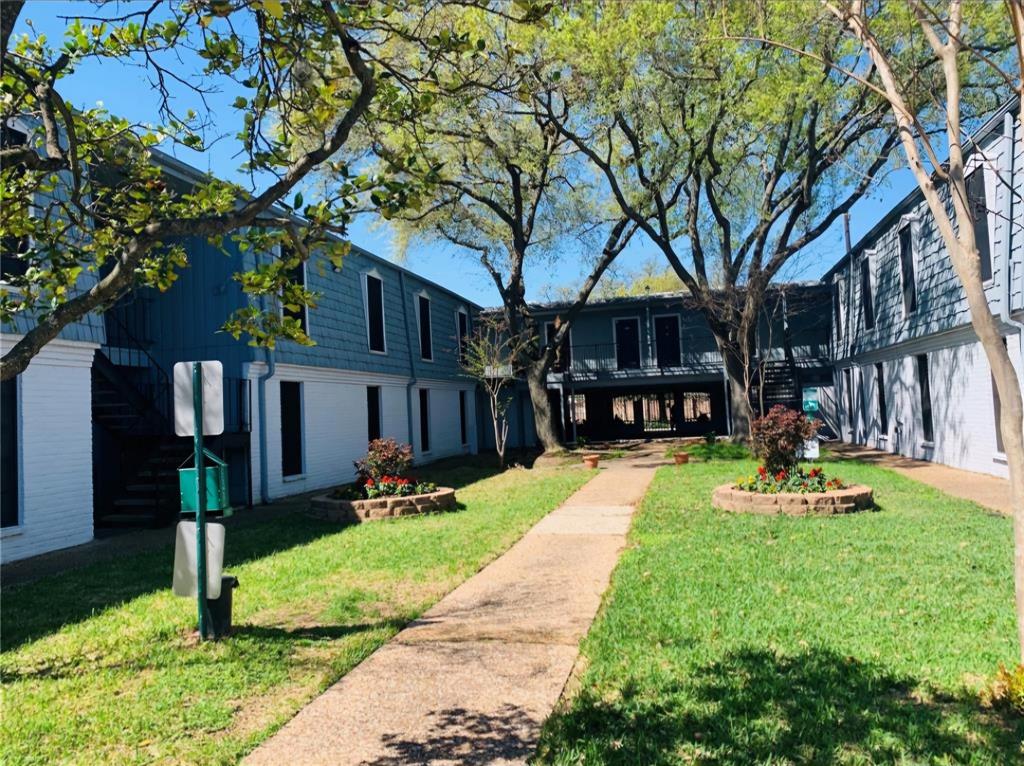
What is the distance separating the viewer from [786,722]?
11.3 feet

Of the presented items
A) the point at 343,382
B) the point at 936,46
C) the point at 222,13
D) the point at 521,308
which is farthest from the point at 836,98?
the point at 222,13

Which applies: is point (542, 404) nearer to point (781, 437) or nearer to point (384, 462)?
point (384, 462)

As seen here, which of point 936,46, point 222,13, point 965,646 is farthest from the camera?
point 965,646

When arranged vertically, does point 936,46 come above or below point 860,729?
above

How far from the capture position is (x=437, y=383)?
21.7 metres

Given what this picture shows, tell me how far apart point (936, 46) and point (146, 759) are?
17.0ft

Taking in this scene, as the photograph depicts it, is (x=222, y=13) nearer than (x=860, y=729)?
No

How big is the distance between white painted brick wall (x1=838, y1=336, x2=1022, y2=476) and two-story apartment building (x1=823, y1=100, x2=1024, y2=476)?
2 centimetres

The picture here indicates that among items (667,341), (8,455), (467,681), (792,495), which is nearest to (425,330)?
(667,341)

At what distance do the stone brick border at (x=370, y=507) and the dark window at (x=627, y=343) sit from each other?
16.3 meters

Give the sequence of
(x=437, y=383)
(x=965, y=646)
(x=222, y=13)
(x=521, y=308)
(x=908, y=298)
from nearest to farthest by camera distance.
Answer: (x=222, y=13) < (x=965, y=646) < (x=908, y=298) < (x=521, y=308) < (x=437, y=383)

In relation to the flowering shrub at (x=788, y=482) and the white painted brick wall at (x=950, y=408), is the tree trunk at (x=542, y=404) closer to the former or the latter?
the white painted brick wall at (x=950, y=408)

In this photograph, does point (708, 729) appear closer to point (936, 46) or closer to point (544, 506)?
point (936, 46)

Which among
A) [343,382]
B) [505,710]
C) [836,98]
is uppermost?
[836,98]
